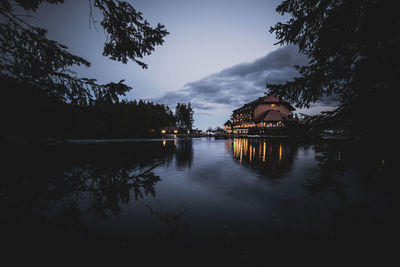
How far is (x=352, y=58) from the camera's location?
507 cm

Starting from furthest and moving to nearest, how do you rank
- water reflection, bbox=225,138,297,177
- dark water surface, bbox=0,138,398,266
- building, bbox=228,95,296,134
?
building, bbox=228,95,296,134
water reflection, bbox=225,138,297,177
dark water surface, bbox=0,138,398,266

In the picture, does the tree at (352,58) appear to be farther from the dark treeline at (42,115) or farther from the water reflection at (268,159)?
the dark treeline at (42,115)

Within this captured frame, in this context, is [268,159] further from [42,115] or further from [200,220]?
[42,115]

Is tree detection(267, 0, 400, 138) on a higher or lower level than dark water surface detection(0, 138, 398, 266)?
higher

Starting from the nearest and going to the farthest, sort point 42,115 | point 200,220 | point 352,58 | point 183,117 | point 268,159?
point 42,115 → point 200,220 → point 352,58 → point 268,159 → point 183,117

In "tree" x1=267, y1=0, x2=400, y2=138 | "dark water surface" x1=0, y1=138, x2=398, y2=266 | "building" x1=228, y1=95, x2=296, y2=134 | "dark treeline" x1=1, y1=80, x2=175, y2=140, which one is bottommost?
"dark water surface" x1=0, y1=138, x2=398, y2=266

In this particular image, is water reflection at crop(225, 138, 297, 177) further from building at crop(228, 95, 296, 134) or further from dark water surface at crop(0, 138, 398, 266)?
building at crop(228, 95, 296, 134)

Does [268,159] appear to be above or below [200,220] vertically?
above

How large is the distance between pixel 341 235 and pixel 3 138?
7595mm

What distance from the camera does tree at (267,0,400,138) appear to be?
372 cm

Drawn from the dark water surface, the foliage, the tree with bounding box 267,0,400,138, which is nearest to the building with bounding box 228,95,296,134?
the foliage

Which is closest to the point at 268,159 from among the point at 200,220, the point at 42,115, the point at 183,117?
the point at 200,220

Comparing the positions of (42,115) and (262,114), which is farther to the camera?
(262,114)

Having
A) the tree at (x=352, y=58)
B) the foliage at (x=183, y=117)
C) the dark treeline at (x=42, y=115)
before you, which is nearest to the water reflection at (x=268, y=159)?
the tree at (x=352, y=58)
